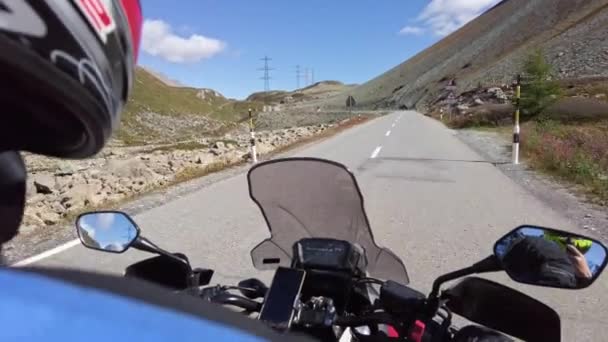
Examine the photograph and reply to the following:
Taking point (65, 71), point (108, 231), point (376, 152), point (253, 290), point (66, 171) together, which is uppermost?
point (65, 71)

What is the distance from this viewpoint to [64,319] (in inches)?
23.9

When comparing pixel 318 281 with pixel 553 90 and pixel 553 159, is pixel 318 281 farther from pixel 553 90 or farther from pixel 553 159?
pixel 553 90

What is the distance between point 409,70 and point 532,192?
454ft

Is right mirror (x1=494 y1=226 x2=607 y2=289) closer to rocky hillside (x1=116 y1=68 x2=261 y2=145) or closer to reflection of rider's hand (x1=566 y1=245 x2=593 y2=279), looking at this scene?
reflection of rider's hand (x1=566 y1=245 x2=593 y2=279)

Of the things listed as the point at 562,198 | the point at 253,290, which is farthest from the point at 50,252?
the point at 562,198

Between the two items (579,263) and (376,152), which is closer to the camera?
(579,263)

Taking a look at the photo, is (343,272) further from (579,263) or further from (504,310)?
(579,263)

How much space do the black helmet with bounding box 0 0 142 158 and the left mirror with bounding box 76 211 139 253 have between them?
0.64 meters

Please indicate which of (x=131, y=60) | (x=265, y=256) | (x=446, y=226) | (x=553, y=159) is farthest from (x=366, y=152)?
(x=131, y=60)

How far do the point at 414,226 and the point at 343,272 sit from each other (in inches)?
177

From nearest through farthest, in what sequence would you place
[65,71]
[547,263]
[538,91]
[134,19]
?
[65,71] → [134,19] → [547,263] → [538,91]

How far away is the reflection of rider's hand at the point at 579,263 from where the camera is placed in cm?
132

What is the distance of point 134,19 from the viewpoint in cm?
113

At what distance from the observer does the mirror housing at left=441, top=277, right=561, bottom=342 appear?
142 centimetres
